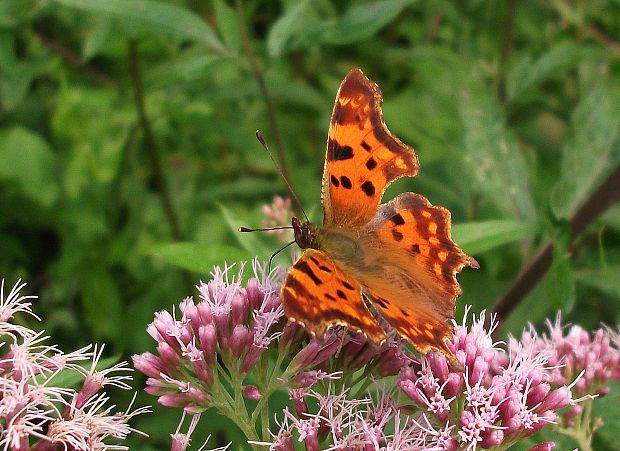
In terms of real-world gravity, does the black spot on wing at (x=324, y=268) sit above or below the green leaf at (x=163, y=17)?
below

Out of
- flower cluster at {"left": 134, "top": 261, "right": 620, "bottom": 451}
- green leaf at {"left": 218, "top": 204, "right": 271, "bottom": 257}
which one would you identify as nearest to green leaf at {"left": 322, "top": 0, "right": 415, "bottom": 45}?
green leaf at {"left": 218, "top": 204, "right": 271, "bottom": 257}

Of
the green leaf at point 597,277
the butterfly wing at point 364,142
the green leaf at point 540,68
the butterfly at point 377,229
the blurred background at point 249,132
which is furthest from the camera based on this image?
the green leaf at point 540,68

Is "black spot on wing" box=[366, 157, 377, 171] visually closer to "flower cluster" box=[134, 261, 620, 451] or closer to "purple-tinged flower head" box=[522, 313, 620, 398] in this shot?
"flower cluster" box=[134, 261, 620, 451]

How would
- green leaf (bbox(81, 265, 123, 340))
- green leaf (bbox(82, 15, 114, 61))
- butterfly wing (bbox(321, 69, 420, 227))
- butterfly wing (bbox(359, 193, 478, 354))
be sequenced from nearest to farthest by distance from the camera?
butterfly wing (bbox(359, 193, 478, 354)), butterfly wing (bbox(321, 69, 420, 227)), green leaf (bbox(82, 15, 114, 61)), green leaf (bbox(81, 265, 123, 340))

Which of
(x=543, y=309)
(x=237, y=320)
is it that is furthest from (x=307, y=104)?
(x=237, y=320)

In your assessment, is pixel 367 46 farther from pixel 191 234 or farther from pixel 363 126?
pixel 363 126

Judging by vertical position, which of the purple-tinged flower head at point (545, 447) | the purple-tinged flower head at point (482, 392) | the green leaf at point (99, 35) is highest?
the green leaf at point (99, 35)

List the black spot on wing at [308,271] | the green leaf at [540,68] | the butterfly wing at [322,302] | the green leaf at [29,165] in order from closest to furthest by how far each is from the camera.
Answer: the butterfly wing at [322,302] < the black spot on wing at [308,271] < the green leaf at [540,68] < the green leaf at [29,165]

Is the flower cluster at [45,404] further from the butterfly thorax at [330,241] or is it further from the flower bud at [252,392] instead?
the butterfly thorax at [330,241]

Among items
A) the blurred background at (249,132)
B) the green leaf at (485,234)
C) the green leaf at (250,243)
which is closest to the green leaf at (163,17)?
the blurred background at (249,132)
